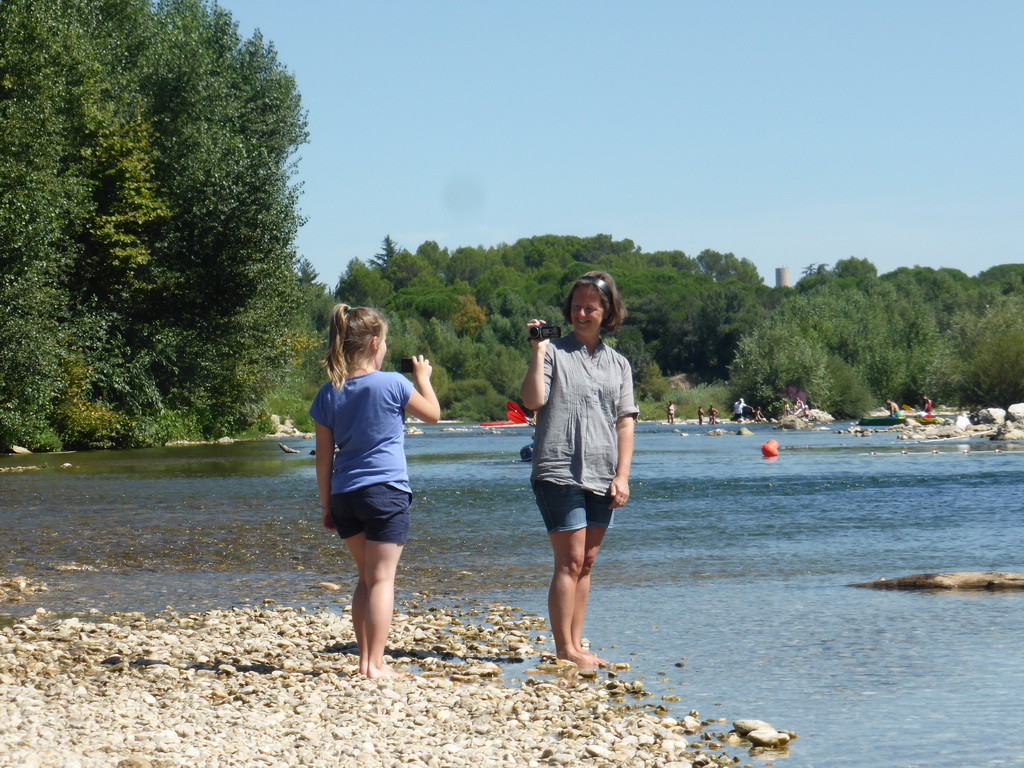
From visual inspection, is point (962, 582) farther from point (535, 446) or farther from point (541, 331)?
point (541, 331)

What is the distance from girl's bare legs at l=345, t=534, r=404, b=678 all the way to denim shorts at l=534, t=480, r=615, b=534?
2.91ft

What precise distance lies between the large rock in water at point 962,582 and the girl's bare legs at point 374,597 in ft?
18.5

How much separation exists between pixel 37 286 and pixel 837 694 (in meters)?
28.0

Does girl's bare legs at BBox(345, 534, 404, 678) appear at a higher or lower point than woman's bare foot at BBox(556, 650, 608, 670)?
higher

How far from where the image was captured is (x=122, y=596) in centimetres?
998

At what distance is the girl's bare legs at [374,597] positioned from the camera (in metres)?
6.28

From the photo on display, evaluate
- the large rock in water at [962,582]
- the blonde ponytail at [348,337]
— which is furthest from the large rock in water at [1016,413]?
the blonde ponytail at [348,337]

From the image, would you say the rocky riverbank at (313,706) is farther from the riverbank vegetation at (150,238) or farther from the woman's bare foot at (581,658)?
the riverbank vegetation at (150,238)

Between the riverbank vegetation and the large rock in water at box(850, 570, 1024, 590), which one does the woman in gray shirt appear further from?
the riverbank vegetation

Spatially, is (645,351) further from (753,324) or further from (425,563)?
(425,563)

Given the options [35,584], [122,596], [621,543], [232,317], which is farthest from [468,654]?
[232,317]

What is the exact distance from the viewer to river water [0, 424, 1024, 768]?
247 inches

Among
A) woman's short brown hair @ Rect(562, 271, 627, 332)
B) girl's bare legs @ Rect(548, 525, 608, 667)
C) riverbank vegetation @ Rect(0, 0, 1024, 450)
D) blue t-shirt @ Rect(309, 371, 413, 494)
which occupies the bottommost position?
girl's bare legs @ Rect(548, 525, 608, 667)

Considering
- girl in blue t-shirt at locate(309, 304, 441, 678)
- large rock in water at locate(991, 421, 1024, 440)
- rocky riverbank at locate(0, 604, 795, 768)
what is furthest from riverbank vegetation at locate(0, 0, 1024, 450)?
girl in blue t-shirt at locate(309, 304, 441, 678)
